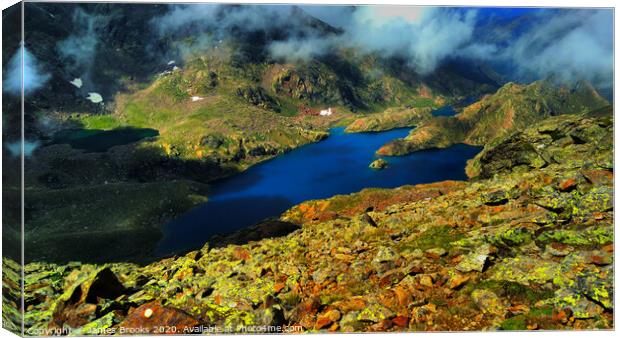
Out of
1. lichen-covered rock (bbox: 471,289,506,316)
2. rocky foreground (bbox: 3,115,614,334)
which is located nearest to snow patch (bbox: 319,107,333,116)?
rocky foreground (bbox: 3,115,614,334)

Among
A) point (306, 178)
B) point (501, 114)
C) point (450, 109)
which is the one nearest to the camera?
point (501, 114)

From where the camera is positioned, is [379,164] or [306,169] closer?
[379,164]

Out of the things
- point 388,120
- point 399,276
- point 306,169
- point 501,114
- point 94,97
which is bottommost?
point 399,276

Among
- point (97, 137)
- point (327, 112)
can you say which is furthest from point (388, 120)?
point (97, 137)

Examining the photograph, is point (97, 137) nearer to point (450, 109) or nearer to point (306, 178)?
point (306, 178)

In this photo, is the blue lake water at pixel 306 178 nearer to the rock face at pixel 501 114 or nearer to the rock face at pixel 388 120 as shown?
the rock face at pixel 388 120

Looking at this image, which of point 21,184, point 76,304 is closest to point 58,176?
point 21,184

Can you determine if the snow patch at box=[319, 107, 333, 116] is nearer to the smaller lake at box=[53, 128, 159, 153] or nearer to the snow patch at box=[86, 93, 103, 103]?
the smaller lake at box=[53, 128, 159, 153]
